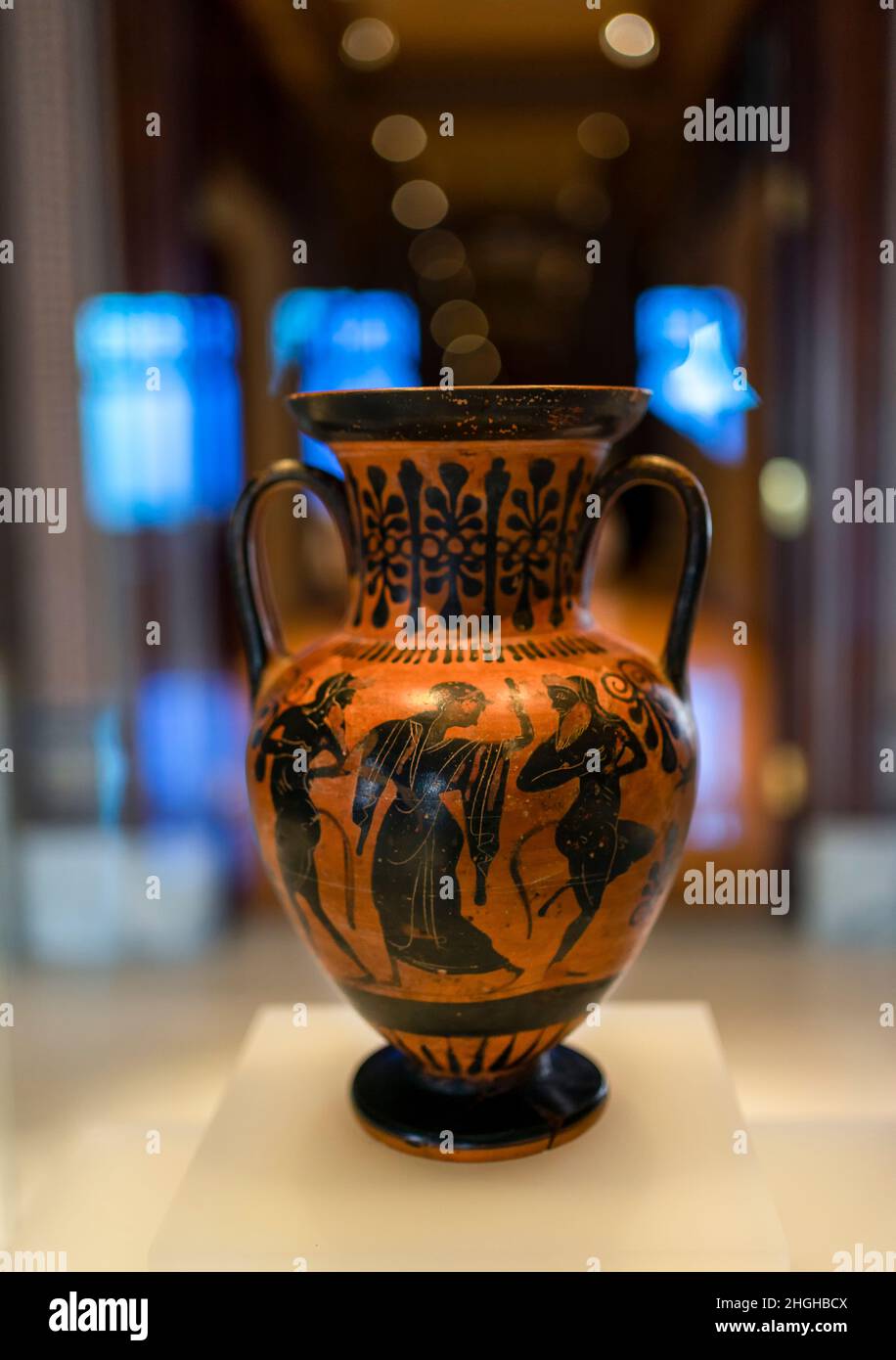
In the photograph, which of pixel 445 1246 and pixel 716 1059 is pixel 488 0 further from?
pixel 445 1246

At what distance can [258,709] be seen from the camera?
1.23m

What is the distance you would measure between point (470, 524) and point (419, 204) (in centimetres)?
584

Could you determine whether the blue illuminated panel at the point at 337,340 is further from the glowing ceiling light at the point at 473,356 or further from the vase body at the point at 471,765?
the vase body at the point at 471,765

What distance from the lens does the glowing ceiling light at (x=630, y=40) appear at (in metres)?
3.65

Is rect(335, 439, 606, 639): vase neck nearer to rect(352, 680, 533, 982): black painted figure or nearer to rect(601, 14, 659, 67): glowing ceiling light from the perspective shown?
rect(352, 680, 533, 982): black painted figure

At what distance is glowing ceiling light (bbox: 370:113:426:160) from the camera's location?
15.3 ft

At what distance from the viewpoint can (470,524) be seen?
1.12m

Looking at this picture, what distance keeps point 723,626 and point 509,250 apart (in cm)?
346

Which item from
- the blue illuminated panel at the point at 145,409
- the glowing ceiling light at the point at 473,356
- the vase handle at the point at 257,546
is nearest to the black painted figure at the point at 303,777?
the vase handle at the point at 257,546

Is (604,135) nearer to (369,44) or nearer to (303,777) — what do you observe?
(369,44)

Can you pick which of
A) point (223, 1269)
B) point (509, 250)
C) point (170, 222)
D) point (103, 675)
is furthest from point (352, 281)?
point (223, 1269)

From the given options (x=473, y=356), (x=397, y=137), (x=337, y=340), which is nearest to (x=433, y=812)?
(x=337, y=340)

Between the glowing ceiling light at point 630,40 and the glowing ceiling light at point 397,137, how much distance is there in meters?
0.87

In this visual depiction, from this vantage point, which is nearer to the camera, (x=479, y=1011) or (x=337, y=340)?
(x=479, y=1011)
